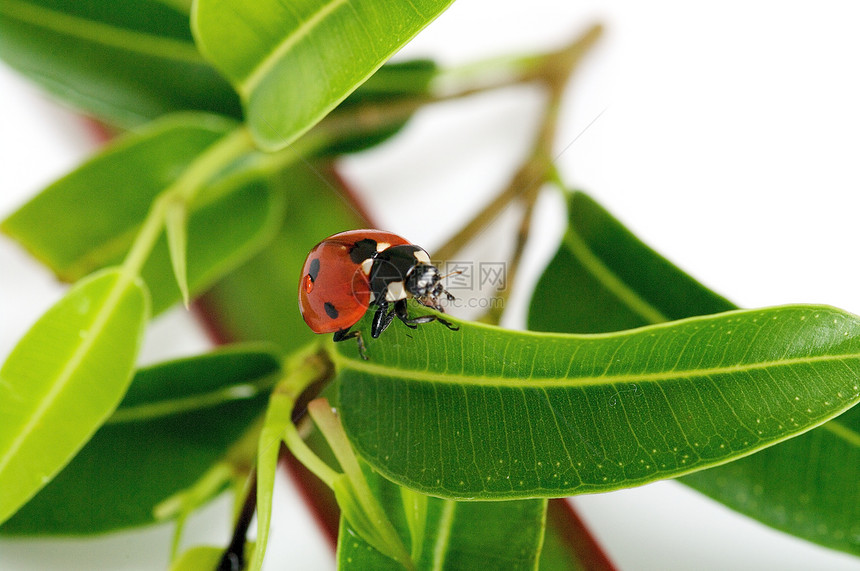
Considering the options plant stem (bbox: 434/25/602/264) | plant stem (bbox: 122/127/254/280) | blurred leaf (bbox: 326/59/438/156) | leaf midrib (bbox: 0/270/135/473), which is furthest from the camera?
blurred leaf (bbox: 326/59/438/156)

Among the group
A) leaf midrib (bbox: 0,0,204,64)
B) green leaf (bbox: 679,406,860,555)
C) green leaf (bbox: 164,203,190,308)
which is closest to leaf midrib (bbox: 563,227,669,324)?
green leaf (bbox: 679,406,860,555)

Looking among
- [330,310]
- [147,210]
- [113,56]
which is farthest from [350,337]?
[113,56]

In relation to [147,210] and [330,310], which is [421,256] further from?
[147,210]

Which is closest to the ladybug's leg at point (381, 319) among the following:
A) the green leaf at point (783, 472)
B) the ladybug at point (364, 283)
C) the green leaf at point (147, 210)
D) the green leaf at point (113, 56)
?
the ladybug at point (364, 283)

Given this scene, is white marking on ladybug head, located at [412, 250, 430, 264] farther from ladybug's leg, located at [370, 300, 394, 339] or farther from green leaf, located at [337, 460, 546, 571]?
green leaf, located at [337, 460, 546, 571]

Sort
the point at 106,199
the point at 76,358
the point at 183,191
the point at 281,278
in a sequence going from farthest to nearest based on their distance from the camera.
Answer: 1. the point at 281,278
2. the point at 106,199
3. the point at 183,191
4. the point at 76,358

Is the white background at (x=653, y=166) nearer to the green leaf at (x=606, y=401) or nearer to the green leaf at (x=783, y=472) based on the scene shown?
the green leaf at (x=783, y=472)
